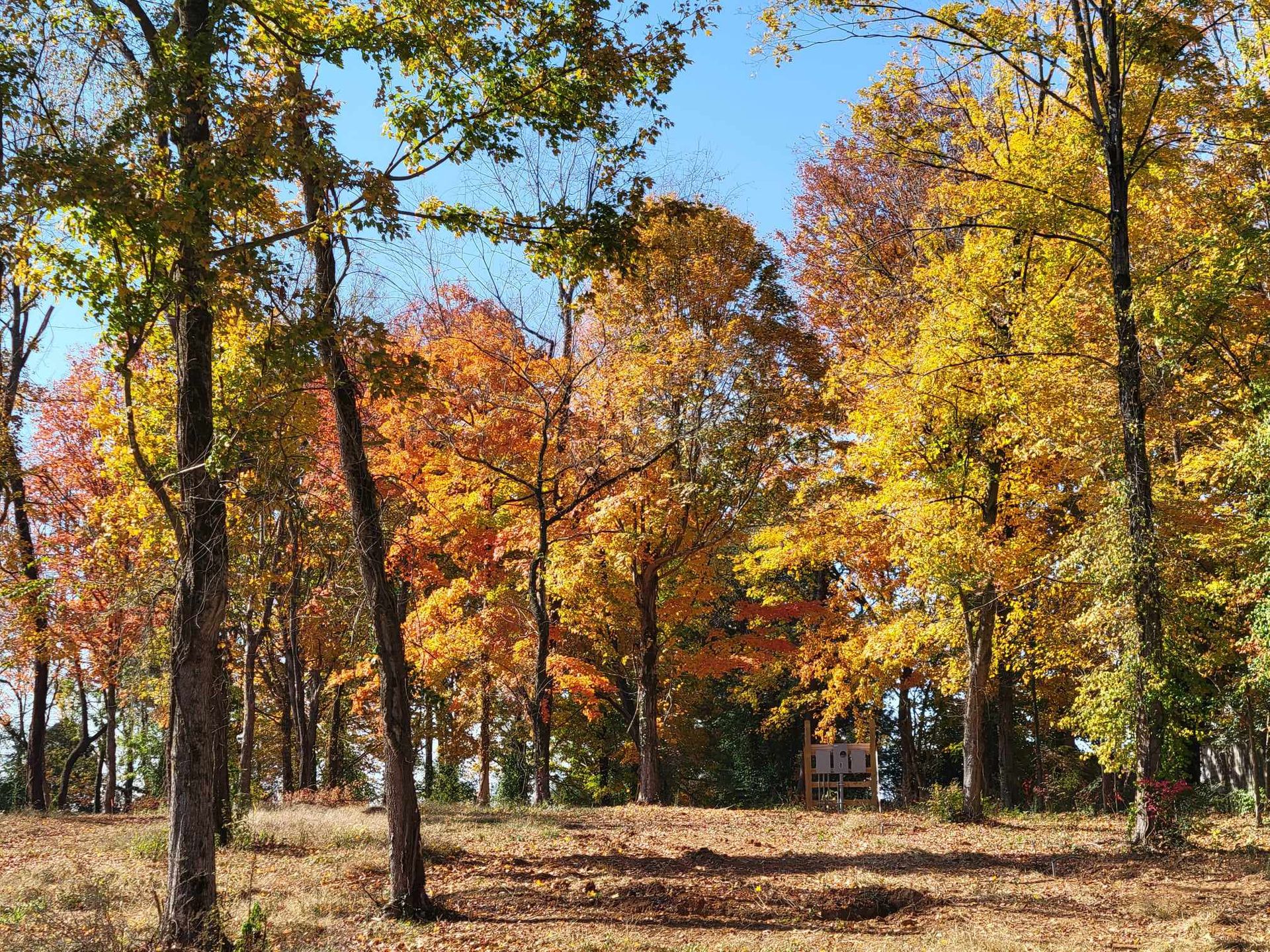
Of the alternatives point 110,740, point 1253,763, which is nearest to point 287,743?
point 110,740

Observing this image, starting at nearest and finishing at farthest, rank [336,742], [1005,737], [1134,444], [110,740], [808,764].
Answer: [1134,444], [1005,737], [808,764], [110,740], [336,742]

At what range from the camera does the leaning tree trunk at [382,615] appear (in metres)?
9.01

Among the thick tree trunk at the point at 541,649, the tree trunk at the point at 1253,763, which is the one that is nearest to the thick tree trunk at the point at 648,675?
the thick tree trunk at the point at 541,649

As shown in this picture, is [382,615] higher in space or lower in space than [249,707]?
higher

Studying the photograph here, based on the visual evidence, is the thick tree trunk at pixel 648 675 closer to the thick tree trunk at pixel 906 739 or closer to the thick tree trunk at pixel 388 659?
the thick tree trunk at pixel 906 739

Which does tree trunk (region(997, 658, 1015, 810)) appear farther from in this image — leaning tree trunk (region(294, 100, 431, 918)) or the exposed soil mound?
leaning tree trunk (region(294, 100, 431, 918))

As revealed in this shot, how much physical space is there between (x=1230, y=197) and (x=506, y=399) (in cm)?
1311

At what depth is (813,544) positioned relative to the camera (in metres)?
18.2

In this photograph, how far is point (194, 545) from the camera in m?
8.59

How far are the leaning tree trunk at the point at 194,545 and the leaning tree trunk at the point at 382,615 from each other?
1128 mm

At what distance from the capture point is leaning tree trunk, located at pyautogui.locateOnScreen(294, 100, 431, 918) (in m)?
9.01

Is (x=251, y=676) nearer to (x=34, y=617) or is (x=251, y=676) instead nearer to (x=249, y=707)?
(x=249, y=707)

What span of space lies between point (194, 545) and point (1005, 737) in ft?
59.5

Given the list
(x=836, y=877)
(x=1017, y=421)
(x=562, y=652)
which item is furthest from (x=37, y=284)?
(x=562, y=652)
